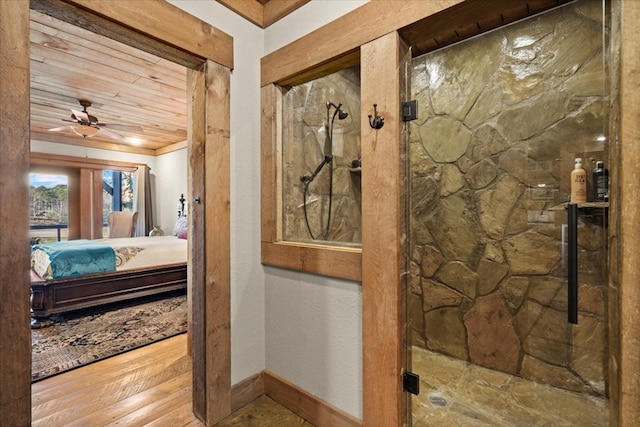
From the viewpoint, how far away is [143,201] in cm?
671

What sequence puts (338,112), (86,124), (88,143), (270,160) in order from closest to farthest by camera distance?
(270,160), (338,112), (86,124), (88,143)

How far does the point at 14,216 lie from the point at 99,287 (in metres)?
2.84

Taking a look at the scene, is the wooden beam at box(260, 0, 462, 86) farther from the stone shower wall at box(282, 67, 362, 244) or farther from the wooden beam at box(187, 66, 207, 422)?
the wooden beam at box(187, 66, 207, 422)

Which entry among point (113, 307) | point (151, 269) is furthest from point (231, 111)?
point (113, 307)

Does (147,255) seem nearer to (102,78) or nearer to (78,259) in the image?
(78,259)

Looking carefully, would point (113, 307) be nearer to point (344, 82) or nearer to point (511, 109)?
point (344, 82)

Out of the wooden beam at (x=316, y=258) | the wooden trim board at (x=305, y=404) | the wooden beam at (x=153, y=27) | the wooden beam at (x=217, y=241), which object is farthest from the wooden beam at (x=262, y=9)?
the wooden trim board at (x=305, y=404)

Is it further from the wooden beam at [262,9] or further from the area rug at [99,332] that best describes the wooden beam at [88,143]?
the wooden beam at [262,9]

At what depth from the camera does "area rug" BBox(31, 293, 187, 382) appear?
2.33 metres

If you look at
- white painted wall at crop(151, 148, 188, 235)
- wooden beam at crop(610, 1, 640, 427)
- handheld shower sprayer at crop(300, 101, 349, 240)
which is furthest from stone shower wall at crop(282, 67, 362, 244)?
white painted wall at crop(151, 148, 188, 235)

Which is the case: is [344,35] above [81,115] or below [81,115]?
below

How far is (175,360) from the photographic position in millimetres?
2346

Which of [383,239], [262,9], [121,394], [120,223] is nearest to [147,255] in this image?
[121,394]

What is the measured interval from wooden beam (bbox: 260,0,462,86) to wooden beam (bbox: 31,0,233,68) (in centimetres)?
28
